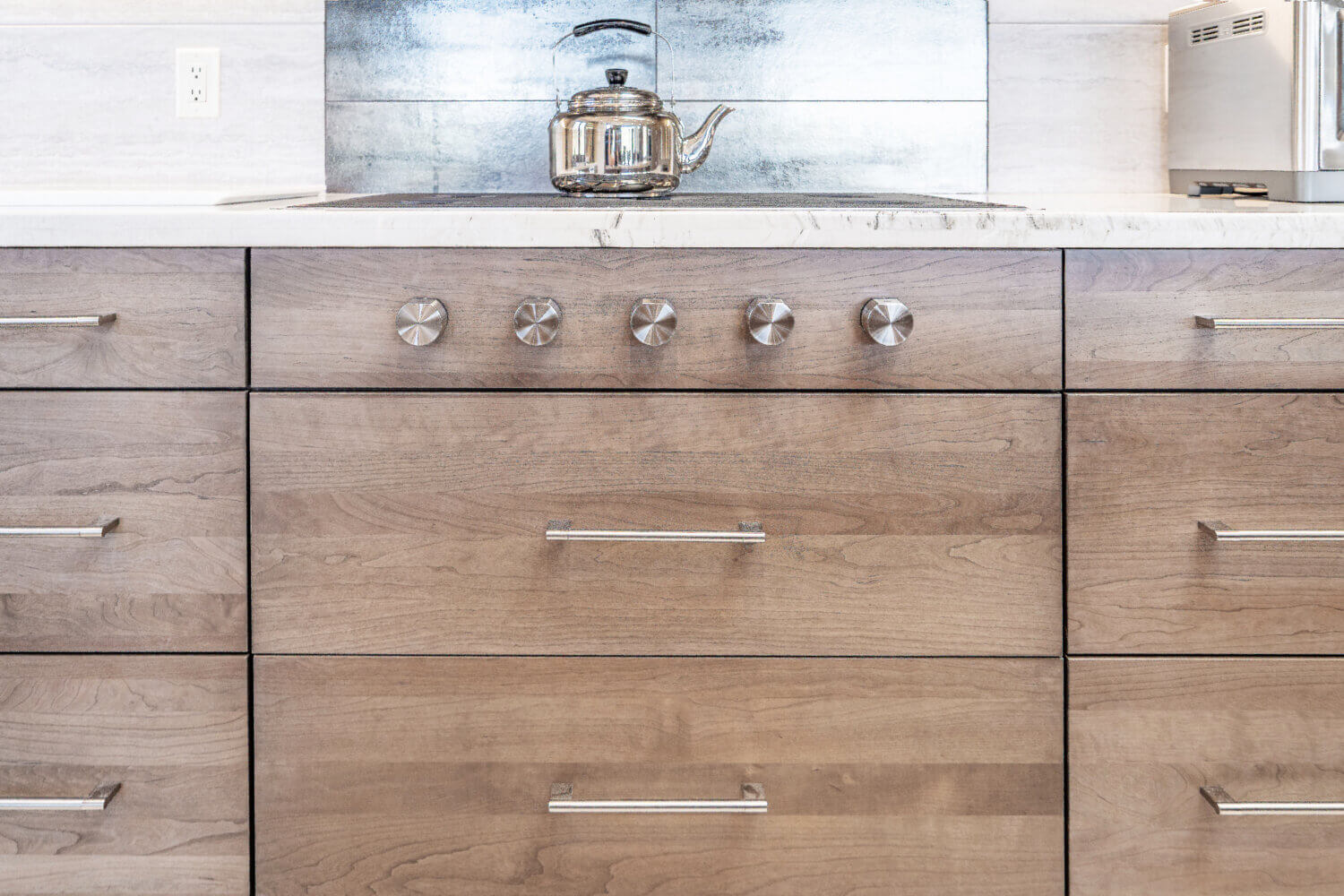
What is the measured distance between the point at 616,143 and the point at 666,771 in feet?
2.41

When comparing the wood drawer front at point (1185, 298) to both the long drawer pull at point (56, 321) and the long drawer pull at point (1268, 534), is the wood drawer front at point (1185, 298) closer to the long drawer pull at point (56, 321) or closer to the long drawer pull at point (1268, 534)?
the long drawer pull at point (1268, 534)

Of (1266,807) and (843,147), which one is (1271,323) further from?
(843,147)

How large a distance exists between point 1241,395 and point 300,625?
34.6 inches

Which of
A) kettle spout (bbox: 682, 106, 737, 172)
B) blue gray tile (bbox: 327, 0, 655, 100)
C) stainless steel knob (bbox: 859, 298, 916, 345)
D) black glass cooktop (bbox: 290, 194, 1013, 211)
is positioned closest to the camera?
stainless steel knob (bbox: 859, 298, 916, 345)

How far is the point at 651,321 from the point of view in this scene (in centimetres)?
100

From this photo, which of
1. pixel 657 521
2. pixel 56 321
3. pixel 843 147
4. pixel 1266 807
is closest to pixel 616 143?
pixel 843 147

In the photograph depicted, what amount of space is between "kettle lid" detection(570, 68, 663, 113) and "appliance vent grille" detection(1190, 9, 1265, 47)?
737mm

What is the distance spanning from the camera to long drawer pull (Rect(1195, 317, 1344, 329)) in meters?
1.01

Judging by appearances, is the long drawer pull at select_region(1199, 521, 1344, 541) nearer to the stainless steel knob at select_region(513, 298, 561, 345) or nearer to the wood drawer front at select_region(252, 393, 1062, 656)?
the wood drawer front at select_region(252, 393, 1062, 656)

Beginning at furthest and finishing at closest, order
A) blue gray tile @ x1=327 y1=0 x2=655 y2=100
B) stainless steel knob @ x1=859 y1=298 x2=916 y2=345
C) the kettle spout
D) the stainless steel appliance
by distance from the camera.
Result: blue gray tile @ x1=327 y1=0 x2=655 y2=100 → the kettle spout → the stainless steel appliance → stainless steel knob @ x1=859 y1=298 x2=916 y2=345

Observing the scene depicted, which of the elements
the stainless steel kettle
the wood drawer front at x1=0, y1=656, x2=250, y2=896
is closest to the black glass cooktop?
the stainless steel kettle

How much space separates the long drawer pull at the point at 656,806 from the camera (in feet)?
3.37

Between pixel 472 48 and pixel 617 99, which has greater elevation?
pixel 472 48

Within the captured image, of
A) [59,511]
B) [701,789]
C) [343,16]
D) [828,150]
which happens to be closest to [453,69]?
[343,16]
